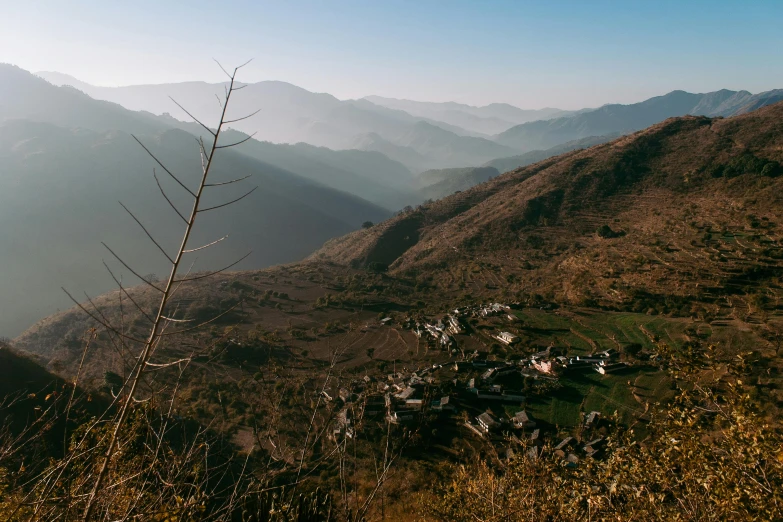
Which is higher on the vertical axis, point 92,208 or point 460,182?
point 460,182

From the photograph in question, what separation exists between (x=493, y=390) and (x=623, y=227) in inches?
1028

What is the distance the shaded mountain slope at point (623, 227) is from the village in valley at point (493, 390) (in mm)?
8072

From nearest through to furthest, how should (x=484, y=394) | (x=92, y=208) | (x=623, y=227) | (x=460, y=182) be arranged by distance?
1. (x=484, y=394)
2. (x=623, y=227)
3. (x=92, y=208)
4. (x=460, y=182)

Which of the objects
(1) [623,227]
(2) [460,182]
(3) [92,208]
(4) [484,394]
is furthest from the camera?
(2) [460,182]

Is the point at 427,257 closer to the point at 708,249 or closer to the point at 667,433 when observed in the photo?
the point at 708,249

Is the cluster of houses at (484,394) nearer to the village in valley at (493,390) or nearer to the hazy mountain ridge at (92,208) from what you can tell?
the village in valley at (493,390)

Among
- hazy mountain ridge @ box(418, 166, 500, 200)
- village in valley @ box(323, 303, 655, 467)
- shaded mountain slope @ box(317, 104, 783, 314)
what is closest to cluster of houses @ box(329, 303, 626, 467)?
village in valley @ box(323, 303, 655, 467)

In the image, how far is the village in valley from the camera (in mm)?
14758

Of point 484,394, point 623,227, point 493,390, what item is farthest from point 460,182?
point 484,394

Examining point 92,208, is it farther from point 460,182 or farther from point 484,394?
point 460,182

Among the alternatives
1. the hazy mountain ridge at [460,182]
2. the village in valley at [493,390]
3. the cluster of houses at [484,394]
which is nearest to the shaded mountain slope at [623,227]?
the village in valley at [493,390]

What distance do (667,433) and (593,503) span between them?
50.1 inches

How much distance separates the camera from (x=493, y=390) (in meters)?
17.6

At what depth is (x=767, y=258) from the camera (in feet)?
76.6
